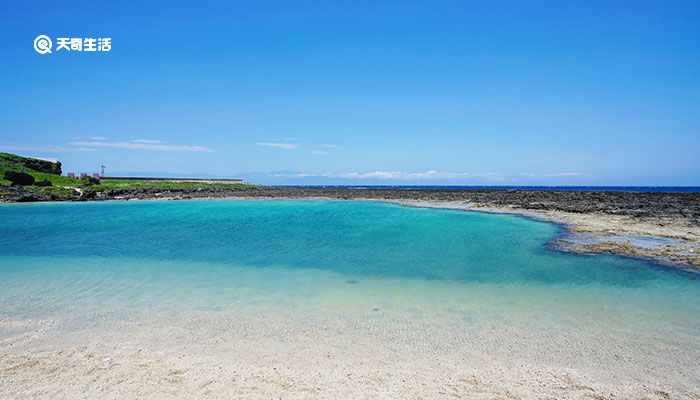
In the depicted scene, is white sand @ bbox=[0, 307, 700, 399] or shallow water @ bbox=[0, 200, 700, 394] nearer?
white sand @ bbox=[0, 307, 700, 399]

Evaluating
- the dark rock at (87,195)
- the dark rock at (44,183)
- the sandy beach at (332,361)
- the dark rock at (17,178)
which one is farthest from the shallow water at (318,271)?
the dark rock at (44,183)

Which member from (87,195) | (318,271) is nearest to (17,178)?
(87,195)

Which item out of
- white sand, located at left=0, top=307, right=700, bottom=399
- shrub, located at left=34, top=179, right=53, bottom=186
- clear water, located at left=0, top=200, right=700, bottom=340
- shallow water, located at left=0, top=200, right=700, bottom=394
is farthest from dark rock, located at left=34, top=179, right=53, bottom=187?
white sand, located at left=0, top=307, right=700, bottom=399

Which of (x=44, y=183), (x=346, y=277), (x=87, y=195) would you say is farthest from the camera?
(x=44, y=183)

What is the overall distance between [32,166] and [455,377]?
76286 mm

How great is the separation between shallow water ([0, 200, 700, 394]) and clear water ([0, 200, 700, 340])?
69 millimetres

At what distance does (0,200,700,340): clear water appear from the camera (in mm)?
9086

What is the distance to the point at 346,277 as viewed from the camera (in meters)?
12.3

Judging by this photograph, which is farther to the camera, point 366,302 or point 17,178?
point 17,178

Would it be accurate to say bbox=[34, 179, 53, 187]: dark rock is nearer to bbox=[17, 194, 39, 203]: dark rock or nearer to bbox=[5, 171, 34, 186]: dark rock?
bbox=[5, 171, 34, 186]: dark rock

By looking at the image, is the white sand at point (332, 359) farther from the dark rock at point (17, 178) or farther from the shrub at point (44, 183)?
the shrub at point (44, 183)

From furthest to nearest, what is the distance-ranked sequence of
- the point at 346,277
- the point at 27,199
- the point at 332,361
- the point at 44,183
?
the point at 44,183 < the point at 27,199 < the point at 346,277 < the point at 332,361

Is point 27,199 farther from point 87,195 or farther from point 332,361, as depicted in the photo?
Answer: point 332,361

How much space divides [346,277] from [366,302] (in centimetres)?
269
